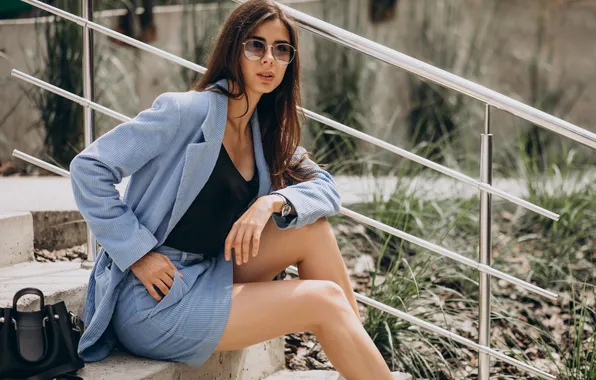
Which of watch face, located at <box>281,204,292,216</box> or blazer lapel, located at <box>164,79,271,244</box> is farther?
watch face, located at <box>281,204,292,216</box>

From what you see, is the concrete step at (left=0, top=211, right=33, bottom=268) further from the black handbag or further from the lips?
the lips

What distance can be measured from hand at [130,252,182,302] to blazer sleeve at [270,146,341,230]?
35 centimetres

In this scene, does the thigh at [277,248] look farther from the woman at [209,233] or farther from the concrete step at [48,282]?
the concrete step at [48,282]

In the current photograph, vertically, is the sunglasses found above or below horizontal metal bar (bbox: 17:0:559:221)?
above

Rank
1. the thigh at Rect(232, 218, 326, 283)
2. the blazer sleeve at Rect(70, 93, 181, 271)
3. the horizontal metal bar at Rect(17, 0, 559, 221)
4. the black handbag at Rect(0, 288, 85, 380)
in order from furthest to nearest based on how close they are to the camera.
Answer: the horizontal metal bar at Rect(17, 0, 559, 221)
the thigh at Rect(232, 218, 326, 283)
the blazer sleeve at Rect(70, 93, 181, 271)
the black handbag at Rect(0, 288, 85, 380)

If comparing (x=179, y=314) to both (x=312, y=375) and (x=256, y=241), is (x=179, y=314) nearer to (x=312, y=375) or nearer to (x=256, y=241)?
(x=256, y=241)

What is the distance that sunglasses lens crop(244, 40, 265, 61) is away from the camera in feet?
8.08

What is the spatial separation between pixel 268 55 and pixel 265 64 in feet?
0.08

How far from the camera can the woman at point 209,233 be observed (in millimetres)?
2328

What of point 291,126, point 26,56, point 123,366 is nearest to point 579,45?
point 26,56

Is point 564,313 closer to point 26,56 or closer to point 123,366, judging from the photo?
point 123,366

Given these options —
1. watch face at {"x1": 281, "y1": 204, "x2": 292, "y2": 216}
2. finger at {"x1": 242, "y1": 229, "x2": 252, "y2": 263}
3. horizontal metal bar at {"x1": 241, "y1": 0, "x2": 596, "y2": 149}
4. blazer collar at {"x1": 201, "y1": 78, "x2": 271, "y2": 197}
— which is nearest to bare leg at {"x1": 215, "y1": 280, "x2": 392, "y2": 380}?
finger at {"x1": 242, "y1": 229, "x2": 252, "y2": 263}

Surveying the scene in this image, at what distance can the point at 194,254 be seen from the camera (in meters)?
2.47

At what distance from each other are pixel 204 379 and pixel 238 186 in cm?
55
